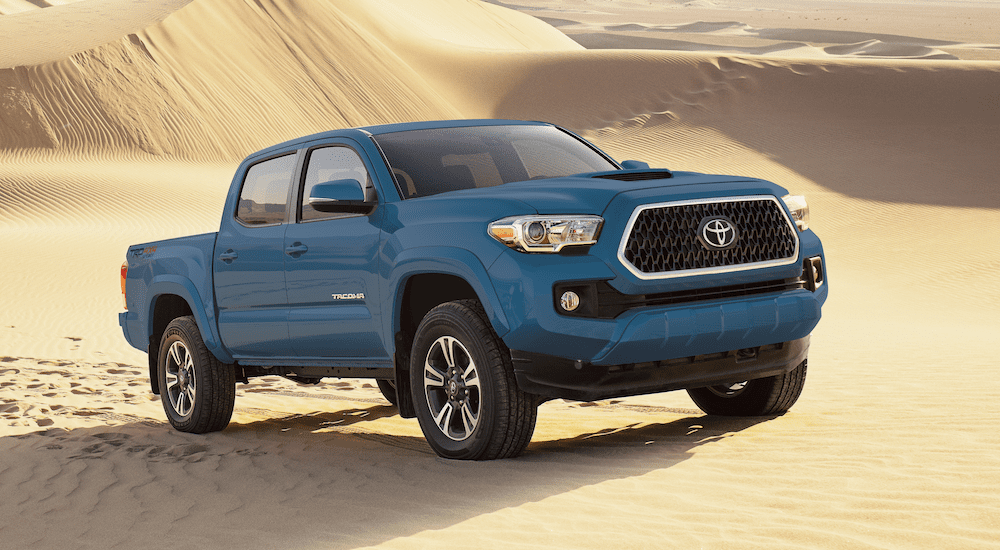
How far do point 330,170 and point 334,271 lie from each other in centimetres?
75

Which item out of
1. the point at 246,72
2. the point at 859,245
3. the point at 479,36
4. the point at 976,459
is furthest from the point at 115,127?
the point at 479,36

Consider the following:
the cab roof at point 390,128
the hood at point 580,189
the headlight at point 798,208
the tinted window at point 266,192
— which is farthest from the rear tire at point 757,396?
the tinted window at point 266,192

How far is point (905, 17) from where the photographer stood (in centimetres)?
17125

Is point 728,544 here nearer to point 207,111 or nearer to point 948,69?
point 207,111

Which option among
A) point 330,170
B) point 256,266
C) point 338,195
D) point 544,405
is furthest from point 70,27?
point 338,195

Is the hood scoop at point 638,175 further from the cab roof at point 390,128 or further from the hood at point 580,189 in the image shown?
the cab roof at point 390,128

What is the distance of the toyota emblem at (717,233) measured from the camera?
A: 541 cm

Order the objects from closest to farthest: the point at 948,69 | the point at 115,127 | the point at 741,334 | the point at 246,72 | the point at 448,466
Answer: the point at 741,334, the point at 448,466, the point at 115,127, the point at 246,72, the point at 948,69

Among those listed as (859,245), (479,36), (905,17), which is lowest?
(859,245)

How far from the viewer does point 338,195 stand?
5.89 metres

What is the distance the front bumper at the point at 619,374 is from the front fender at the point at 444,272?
0.25 metres

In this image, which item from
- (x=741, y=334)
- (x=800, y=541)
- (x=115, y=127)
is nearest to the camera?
(x=800, y=541)

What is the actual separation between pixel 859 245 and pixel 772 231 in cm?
2357

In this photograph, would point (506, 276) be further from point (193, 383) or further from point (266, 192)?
point (193, 383)
